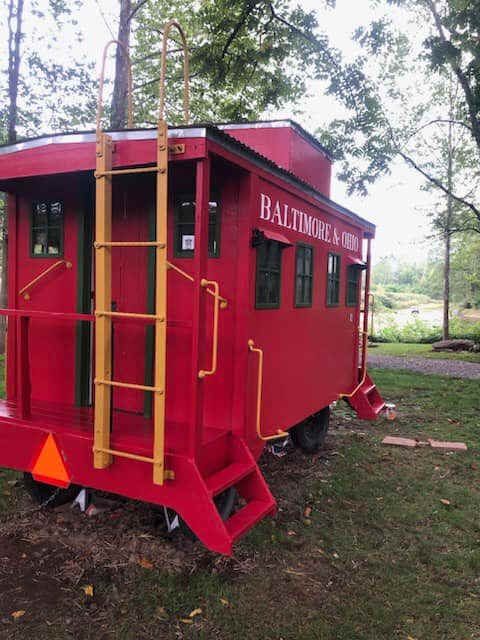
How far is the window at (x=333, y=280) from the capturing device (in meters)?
6.20

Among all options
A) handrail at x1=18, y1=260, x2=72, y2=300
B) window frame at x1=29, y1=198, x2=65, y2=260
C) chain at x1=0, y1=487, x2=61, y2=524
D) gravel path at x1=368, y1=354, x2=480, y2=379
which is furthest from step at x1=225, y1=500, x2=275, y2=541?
gravel path at x1=368, y1=354, x2=480, y2=379

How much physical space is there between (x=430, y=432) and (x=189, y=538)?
17.8 ft

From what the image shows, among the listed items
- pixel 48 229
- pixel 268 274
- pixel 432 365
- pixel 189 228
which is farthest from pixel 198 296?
pixel 432 365

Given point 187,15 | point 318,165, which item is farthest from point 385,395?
point 187,15

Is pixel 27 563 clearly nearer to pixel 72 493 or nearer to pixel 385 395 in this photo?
pixel 72 493

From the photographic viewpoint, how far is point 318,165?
6508 millimetres

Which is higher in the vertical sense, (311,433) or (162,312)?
(162,312)

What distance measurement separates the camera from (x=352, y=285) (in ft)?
24.1

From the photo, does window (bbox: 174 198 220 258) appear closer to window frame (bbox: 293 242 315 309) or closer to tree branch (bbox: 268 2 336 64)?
window frame (bbox: 293 242 315 309)

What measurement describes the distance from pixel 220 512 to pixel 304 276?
260 centimetres

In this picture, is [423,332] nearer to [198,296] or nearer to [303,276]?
[303,276]

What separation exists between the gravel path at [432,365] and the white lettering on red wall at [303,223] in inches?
343

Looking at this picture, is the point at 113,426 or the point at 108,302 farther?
the point at 113,426

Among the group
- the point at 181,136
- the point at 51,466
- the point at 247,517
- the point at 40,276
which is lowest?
the point at 247,517
